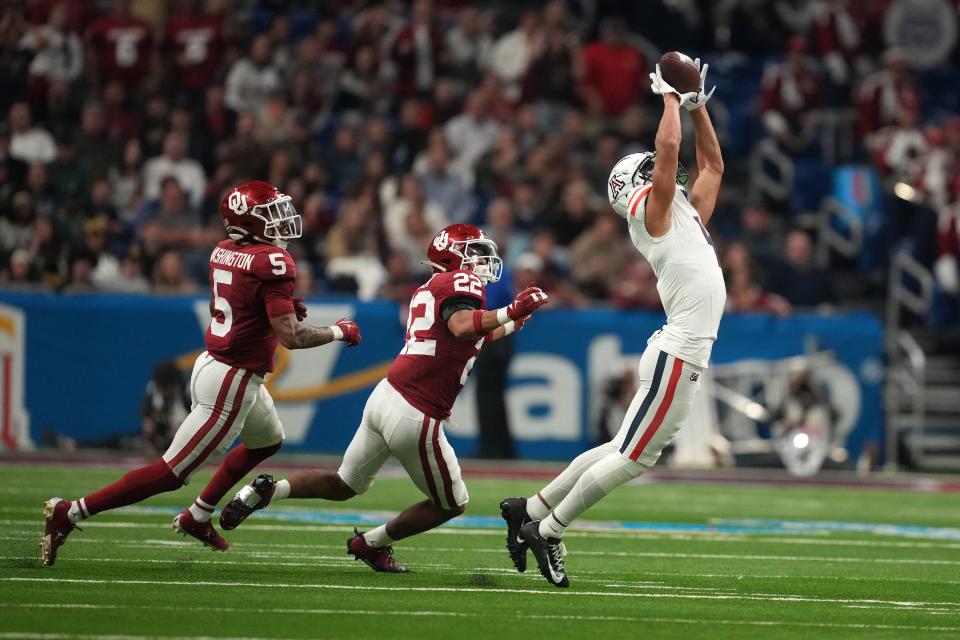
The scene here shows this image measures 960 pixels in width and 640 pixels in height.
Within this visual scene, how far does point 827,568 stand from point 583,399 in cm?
666

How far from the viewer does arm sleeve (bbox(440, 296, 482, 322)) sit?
7.25m

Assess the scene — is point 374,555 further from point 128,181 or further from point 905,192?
point 905,192

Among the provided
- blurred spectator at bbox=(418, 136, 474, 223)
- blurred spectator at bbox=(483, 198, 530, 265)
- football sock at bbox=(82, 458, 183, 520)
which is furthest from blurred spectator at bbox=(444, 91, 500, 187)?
football sock at bbox=(82, 458, 183, 520)

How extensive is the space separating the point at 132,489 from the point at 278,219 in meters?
1.46

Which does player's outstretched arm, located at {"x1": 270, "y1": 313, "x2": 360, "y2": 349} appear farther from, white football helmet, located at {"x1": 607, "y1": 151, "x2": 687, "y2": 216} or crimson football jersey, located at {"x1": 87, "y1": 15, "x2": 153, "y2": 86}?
crimson football jersey, located at {"x1": 87, "y1": 15, "x2": 153, "y2": 86}

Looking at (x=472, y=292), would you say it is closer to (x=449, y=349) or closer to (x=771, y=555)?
(x=449, y=349)

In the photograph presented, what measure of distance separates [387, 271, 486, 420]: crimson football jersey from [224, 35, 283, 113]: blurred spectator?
10.9 m

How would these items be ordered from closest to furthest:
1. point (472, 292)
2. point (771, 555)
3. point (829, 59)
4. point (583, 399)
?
point (472, 292)
point (771, 555)
point (583, 399)
point (829, 59)

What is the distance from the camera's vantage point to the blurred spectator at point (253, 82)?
17.8 m

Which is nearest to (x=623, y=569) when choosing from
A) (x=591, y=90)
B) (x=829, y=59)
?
(x=591, y=90)

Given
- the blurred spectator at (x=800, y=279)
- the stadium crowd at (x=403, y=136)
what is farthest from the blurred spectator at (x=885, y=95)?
the blurred spectator at (x=800, y=279)

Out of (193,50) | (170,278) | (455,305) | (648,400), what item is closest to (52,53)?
(193,50)

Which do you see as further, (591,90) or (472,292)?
(591,90)

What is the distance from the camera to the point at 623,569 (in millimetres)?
8039
